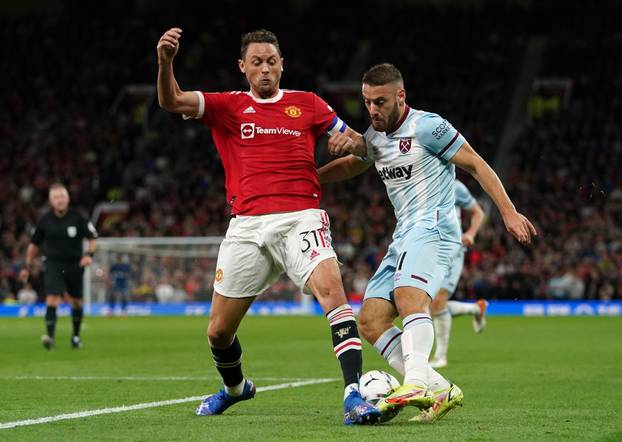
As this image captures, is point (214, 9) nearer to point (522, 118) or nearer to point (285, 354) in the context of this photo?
point (522, 118)

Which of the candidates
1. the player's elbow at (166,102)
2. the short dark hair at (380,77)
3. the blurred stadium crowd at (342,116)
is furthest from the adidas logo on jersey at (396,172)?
the blurred stadium crowd at (342,116)

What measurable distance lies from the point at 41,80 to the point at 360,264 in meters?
16.5

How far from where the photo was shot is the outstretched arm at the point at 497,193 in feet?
22.8

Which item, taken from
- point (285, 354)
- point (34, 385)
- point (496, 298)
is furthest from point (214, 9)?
point (34, 385)

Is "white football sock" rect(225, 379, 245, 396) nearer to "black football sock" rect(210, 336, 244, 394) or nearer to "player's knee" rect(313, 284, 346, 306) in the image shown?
"black football sock" rect(210, 336, 244, 394)

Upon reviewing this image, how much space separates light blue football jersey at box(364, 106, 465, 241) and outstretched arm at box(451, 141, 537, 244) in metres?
0.09

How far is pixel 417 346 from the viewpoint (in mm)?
7051

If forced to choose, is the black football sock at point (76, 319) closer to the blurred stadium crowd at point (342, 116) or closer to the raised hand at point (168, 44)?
the raised hand at point (168, 44)

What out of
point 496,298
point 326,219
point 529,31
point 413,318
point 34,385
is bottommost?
point 496,298

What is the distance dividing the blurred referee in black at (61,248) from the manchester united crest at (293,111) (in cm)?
920

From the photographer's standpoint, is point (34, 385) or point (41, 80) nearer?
point (34, 385)

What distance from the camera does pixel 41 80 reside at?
42.2m

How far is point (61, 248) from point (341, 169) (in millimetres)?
9260

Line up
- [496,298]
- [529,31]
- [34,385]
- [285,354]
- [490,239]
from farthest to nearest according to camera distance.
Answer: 1. [529,31]
2. [490,239]
3. [496,298]
4. [285,354]
5. [34,385]
